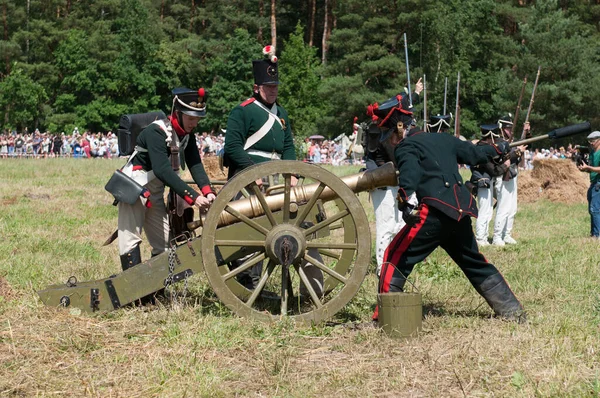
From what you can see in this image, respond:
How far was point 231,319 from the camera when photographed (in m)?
6.10

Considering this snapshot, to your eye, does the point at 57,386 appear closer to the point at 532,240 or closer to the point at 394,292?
the point at 394,292

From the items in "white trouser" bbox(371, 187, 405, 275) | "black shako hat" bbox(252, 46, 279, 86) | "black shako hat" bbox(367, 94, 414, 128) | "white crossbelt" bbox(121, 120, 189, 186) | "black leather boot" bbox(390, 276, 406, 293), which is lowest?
"black leather boot" bbox(390, 276, 406, 293)

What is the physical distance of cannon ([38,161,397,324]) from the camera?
602cm

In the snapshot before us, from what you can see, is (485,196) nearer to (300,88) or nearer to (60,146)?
(60,146)

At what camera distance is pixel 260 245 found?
6.11m

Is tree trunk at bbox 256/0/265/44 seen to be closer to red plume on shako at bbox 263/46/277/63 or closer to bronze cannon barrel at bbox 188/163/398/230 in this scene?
red plume on shako at bbox 263/46/277/63

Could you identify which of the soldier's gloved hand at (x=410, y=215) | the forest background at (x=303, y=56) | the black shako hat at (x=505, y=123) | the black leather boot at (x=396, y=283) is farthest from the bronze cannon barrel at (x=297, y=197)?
the forest background at (x=303, y=56)

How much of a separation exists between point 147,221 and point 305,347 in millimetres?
1955

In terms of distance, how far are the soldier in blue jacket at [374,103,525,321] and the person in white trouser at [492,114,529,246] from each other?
17.8ft

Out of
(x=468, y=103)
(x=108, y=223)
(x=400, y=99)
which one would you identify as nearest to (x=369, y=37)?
(x=468, y=103)

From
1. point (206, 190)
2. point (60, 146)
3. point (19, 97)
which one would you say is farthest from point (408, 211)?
point (19, 97)

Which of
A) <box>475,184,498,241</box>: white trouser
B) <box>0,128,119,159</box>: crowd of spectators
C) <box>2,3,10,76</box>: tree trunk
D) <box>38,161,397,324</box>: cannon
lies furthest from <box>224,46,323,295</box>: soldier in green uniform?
<box>2,3,10,76</box>: tree trunk

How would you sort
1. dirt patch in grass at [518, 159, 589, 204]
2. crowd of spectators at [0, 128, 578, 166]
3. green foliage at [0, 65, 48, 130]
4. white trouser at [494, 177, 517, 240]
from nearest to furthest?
white trouser at [494, 177, 517, 240] → dirt patch in grass at [518, 159, 589, 204] → crowd of spectators at [0, 128, 578, 166] → green foliage at [0, 65, 48, 130]

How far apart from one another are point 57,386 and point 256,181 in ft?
7.01
